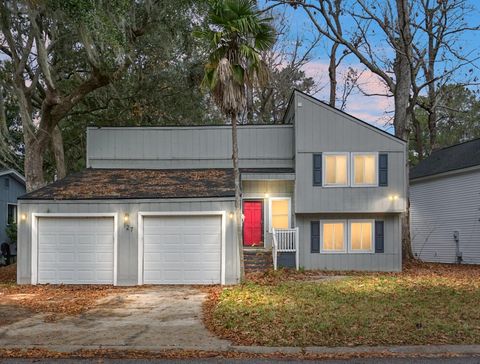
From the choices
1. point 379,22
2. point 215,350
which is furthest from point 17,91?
point 379,22

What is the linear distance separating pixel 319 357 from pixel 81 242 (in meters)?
9.69

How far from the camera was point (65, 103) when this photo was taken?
18.0 m

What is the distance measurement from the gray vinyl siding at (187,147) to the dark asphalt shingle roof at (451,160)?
301 inches

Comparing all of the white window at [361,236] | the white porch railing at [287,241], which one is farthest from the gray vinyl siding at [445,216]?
the white porch railing at [287,241]

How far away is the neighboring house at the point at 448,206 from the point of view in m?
20.7

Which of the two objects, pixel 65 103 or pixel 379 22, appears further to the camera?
pixel 379 22

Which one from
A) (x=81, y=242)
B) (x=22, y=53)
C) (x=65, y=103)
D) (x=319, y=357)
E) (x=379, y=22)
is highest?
(x=379, y=22)

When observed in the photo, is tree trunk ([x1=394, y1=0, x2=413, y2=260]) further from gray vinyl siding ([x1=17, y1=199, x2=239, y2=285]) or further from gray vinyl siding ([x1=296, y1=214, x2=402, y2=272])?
gray vinyl siding ([x1=17, y1=199, x2=239, y2=285])

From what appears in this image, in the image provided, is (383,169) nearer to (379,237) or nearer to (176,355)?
(379,237)

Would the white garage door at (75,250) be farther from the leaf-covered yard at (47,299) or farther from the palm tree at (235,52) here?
the palm tree at (235,52)

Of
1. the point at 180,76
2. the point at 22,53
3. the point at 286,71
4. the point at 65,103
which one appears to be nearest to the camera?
the point at 22,53

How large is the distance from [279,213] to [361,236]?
3.15 meters

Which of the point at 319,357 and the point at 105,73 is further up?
the point at 105,73

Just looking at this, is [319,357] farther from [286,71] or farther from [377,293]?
[286,71]
